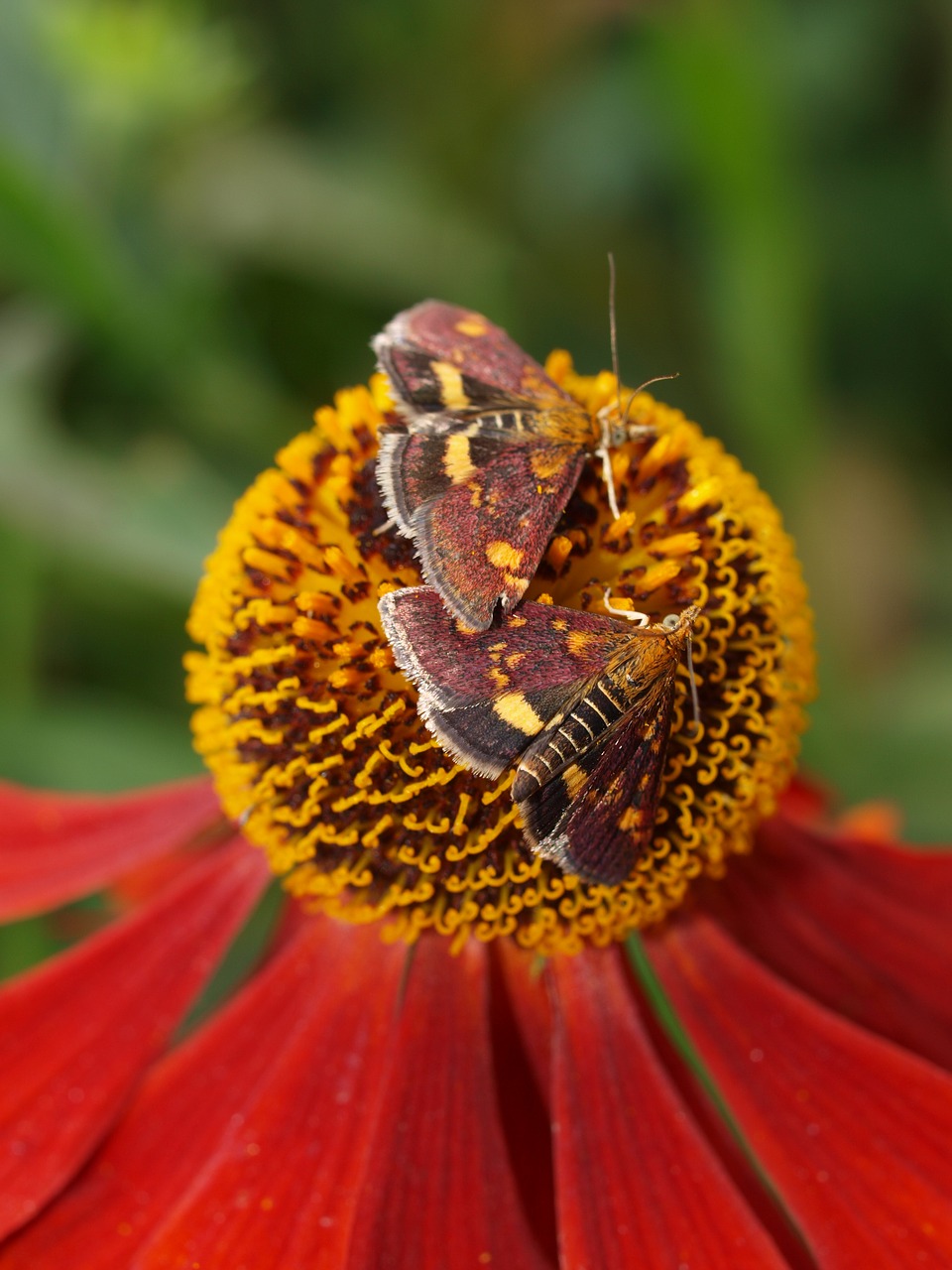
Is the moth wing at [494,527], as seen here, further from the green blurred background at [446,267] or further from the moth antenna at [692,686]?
the green blurred background at [446,267]

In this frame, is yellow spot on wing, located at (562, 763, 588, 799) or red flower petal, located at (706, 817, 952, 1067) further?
red flower petal, located at (706, 817, 952, 1067)

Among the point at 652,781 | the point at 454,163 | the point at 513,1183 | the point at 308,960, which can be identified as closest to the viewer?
the point at 652,781

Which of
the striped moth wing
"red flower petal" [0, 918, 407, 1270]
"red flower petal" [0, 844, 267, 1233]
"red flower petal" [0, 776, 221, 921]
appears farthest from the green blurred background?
the striped moth wing

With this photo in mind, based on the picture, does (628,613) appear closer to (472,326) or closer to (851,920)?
(472,326)

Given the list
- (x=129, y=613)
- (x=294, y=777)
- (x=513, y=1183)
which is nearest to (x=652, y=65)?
(x=129, y=613)

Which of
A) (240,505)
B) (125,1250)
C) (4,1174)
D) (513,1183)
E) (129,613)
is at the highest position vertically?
(129,613)

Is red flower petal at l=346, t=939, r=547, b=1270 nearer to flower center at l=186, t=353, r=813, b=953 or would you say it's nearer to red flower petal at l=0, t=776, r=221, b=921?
flower center at l=186, t=353, r=813, b=953

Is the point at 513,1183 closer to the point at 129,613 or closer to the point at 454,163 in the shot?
the point at 129,613
